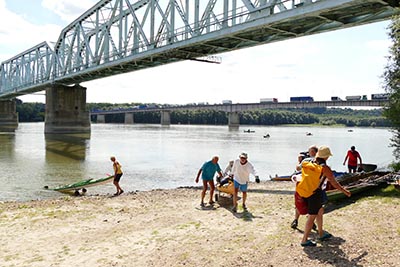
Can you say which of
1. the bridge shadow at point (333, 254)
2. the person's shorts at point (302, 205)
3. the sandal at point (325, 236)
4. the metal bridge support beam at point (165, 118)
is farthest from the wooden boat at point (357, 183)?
the metal bridge support beam at point (165, 118)

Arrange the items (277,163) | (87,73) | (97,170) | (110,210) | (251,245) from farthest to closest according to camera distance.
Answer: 1. (87,73)
2. (277,163)
3. (97,170)
4. (110,210)
5. (251,245)

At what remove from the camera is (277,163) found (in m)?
33.9

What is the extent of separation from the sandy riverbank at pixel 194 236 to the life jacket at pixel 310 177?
1.10m

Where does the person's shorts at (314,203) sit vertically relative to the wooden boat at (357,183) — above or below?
above

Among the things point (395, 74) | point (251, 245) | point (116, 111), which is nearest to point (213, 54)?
point (395, 74)

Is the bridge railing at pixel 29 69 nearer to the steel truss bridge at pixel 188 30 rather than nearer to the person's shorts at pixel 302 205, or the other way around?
the steel truss bridge at pixel 188 30

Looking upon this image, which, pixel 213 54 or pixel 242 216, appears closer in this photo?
pixel 242 216

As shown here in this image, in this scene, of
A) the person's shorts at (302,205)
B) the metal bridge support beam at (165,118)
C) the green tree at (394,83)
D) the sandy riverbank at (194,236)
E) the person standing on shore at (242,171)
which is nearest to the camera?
the sandy riverbank at (194,236)

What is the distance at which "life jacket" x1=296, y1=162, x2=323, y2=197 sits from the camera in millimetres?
7129

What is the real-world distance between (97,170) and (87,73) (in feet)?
119

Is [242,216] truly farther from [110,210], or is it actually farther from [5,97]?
[5,97]

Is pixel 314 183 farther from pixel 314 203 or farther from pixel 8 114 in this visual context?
pixel 8 114

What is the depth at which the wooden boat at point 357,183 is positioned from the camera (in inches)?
416

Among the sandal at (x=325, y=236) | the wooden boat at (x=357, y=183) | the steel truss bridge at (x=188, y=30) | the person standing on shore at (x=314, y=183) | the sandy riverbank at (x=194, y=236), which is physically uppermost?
the steel truss bridge at (x=188, y=30)
